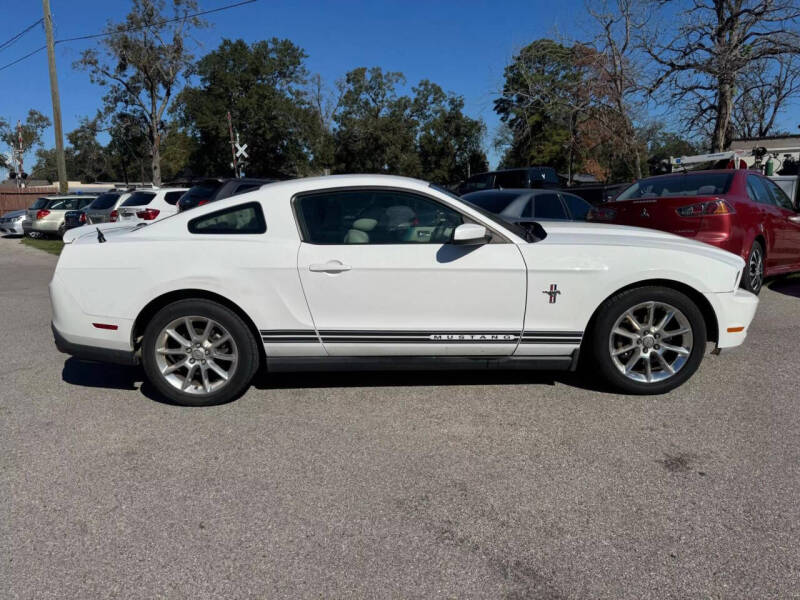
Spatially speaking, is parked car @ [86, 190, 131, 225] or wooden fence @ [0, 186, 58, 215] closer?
parked car @ [86, 190, 131, 225]

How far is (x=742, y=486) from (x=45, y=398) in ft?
14.9

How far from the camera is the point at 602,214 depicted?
24.5 ft

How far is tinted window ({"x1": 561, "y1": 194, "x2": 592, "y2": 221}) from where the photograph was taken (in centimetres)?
853

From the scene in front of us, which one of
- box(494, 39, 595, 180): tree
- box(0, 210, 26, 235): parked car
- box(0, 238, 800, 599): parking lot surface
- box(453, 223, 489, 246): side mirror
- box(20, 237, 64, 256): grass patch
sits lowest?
box(20, 237, 64, 256): grass patch

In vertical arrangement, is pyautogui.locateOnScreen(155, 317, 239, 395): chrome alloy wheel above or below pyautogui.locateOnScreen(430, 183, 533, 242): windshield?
below

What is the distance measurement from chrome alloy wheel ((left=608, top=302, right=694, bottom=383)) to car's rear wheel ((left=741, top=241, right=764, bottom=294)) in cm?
344

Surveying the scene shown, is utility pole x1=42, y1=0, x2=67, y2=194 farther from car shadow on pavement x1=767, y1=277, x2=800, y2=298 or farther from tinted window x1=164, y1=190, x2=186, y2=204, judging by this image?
car shadow on pavement x1=767, y1=277, x2=800, y2=298

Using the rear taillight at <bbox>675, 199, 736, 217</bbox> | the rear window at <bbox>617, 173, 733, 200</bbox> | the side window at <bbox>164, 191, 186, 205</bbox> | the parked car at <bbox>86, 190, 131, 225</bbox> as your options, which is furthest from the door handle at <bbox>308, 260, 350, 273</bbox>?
the parked car at <bbox>86, 190, 131, 225</bbox>

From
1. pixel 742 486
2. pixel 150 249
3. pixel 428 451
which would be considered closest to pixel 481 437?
pixel 428 451

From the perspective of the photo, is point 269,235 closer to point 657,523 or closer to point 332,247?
point 332,247

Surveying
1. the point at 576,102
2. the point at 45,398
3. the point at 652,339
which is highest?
the point at 576,102

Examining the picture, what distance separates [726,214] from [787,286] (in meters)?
3.14

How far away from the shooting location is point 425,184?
4.21m

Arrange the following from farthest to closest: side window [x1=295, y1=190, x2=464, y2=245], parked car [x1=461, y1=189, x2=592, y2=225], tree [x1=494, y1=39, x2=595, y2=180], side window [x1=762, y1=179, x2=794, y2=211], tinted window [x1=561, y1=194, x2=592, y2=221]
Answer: tree [x1=494, y1=39, x2=595, y2=180], tinted window [x1=561, y1=194, x2=592, y2=221], parked car [x1=461, y1=189, x2=592, y2=225], side window [x1=762, y1=179, x2=794, y2=211], side window [x1=295, y1=190, x2=464, y2=245]
